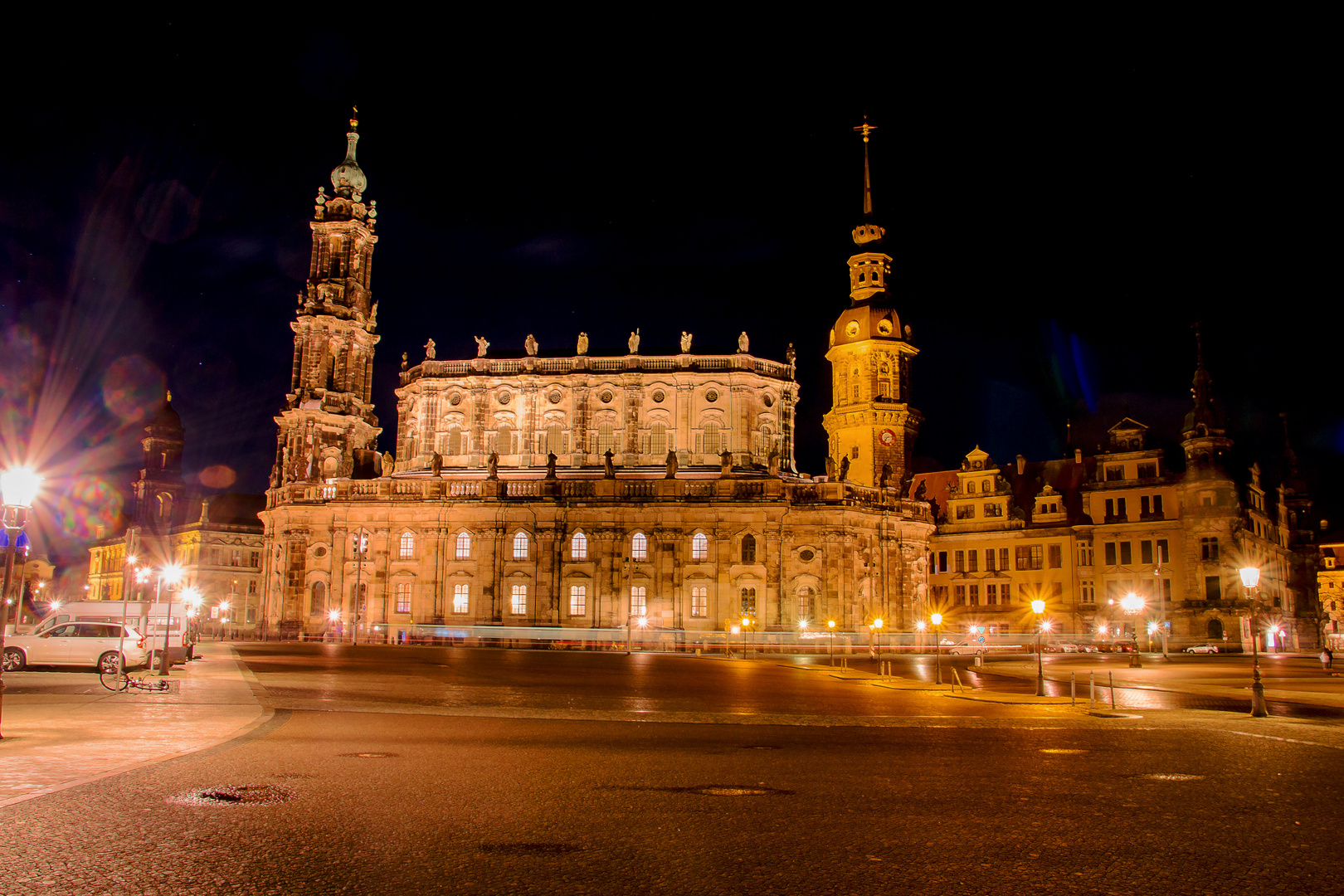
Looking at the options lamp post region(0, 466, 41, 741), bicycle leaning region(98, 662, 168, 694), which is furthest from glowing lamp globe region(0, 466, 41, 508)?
bicycle leaning region(98, 662, 168, 694)

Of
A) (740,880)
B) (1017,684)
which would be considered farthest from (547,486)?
(740,880)

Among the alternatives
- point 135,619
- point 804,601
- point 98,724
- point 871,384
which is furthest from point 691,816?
point 871,384

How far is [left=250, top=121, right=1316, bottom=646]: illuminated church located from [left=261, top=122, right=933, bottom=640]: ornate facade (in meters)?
0.16

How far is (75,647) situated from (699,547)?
41141mm

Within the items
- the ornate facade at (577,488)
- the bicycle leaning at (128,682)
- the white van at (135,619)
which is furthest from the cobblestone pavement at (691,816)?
the ornate facade at (577,488)

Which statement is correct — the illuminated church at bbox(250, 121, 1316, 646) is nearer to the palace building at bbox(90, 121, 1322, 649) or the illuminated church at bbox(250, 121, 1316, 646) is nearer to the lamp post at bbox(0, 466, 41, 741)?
the palace building at bbox(90, 121, 1322, 649)

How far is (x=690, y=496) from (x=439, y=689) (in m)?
39.9

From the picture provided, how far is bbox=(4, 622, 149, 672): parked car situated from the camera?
2802cm

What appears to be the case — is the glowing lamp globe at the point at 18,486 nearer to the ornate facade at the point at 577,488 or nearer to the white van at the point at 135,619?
the white van at the point at 135,619

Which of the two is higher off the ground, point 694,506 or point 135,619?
point 694,506

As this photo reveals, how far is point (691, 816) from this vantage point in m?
10.1

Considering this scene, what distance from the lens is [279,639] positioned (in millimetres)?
68500

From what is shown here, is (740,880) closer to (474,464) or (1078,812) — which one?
(1078,812)

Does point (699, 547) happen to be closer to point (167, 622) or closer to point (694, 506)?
point (694, 506)
